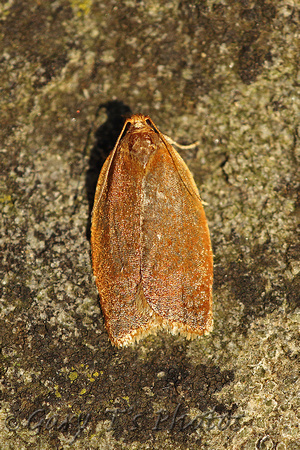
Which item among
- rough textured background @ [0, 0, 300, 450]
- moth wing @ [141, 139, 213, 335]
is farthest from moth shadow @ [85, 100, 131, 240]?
moth wing @ [141, 139, 213, 335]

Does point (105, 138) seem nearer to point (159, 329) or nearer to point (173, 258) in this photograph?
point (173, 258)

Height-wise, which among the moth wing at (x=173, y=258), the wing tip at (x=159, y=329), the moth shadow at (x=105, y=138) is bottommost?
the wing tip at (x=159, y=329)

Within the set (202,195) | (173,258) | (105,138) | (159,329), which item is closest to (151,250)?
(173,258)

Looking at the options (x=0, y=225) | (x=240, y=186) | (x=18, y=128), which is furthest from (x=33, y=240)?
(x=240, y=186)

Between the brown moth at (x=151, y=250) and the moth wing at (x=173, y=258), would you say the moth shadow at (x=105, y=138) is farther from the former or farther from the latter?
the moth wing at (x=173, y=258)

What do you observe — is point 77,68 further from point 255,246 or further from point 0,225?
point 255,246

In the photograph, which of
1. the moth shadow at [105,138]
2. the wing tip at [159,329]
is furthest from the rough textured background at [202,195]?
the wing tip at [159,329]
